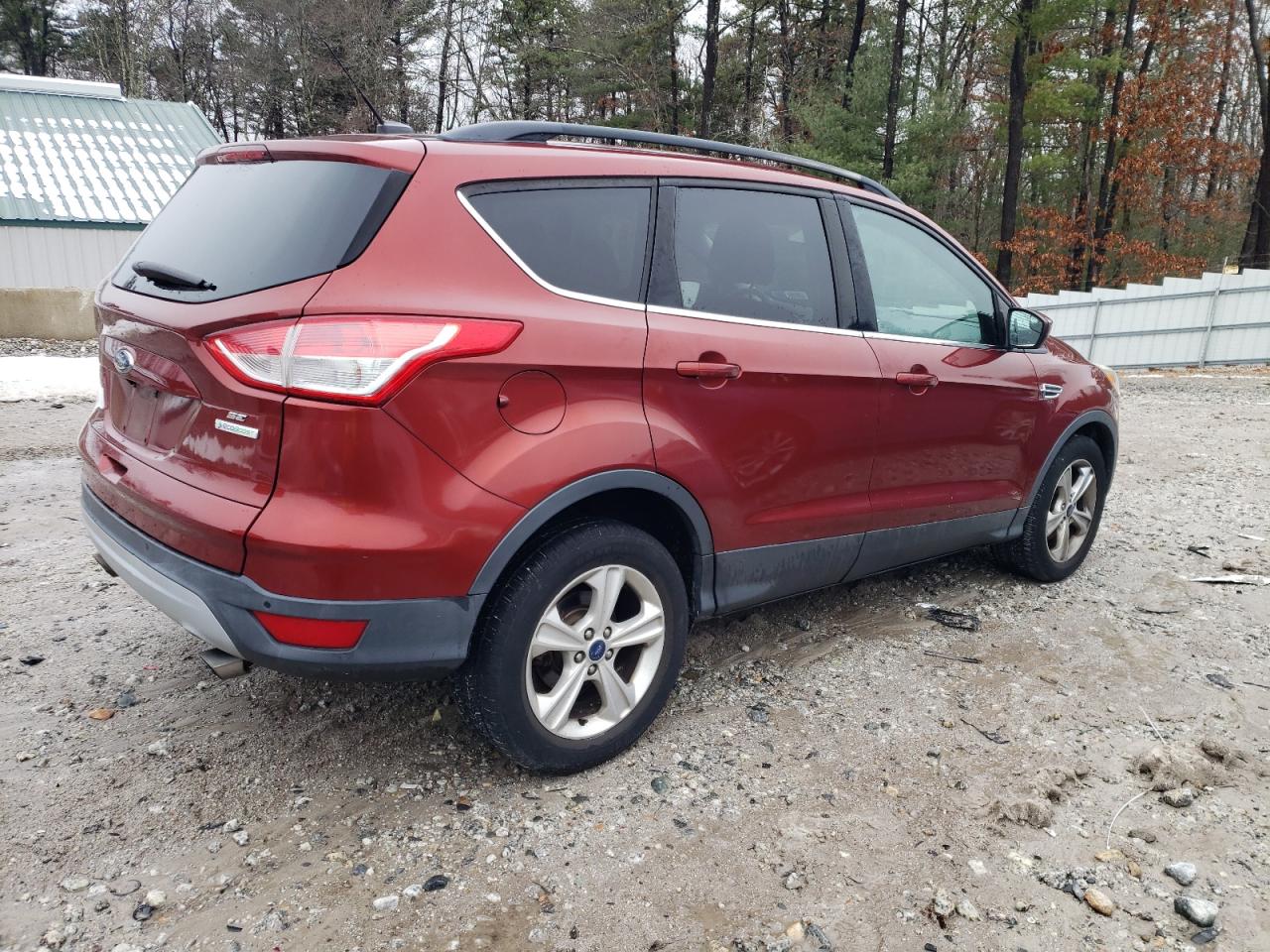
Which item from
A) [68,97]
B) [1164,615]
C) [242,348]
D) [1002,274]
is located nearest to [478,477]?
[242,348]

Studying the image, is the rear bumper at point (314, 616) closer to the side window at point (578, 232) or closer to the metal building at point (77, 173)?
the side window at point (578, 232)

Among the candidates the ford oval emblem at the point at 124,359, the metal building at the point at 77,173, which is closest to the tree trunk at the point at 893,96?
the metal building at the point at 77,173

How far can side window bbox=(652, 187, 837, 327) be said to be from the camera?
2.98 metres

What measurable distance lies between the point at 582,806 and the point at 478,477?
3.46 ft

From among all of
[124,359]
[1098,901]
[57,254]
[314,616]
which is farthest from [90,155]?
[1098,901]

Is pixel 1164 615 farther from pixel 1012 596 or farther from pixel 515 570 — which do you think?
pixel 515 570

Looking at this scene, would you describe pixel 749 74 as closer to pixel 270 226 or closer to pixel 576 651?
pixel 270 226

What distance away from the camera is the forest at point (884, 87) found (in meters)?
25.4

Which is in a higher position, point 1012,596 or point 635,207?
point 635,207

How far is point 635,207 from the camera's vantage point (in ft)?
9.42

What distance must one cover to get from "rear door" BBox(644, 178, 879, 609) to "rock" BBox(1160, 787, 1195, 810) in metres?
1.28

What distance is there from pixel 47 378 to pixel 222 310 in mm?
9175

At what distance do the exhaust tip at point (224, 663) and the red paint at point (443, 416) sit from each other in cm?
30

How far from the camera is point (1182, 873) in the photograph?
247cm
